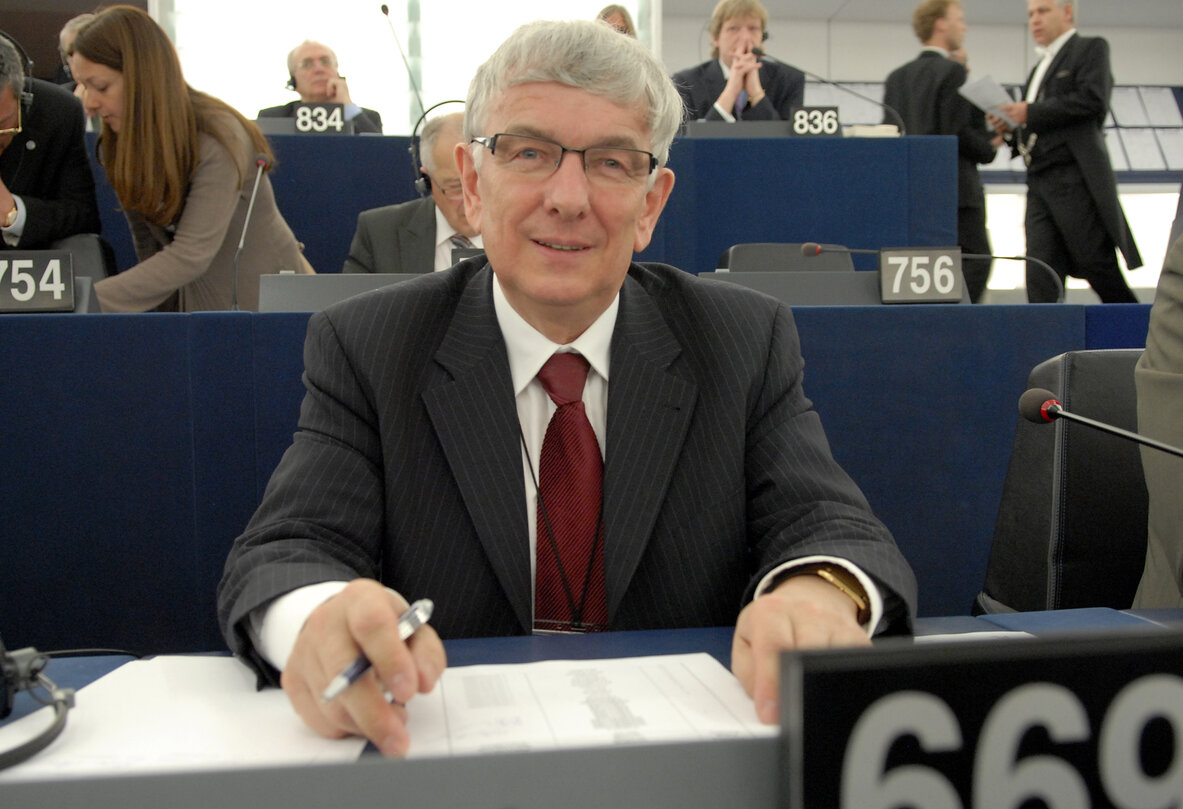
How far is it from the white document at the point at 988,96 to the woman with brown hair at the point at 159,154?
296 centimetres

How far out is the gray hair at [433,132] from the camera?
3102 mm

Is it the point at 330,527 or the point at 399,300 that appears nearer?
the point at 330,527

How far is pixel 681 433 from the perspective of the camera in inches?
42.6

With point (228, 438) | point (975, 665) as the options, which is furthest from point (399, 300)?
point (975, 665)

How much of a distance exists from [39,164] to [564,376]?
2.43m

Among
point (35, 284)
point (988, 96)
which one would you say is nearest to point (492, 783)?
point (35, 284)

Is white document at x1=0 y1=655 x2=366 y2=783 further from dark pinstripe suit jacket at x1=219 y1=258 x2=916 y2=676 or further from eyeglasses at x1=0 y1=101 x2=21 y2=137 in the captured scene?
eyeglasses at x1=0 y1=101 x2=21 y2=137

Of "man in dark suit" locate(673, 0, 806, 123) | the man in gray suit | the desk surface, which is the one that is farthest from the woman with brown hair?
"man in dark suit" locate(673, 0, 806, 123)

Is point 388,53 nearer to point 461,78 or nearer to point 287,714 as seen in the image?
point 461,78

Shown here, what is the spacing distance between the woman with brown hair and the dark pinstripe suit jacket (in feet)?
5.18

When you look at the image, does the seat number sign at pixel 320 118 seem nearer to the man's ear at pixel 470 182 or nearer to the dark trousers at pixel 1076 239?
the dark trousers at pixel 1076 239

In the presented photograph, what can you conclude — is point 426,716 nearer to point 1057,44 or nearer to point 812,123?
point 812,123

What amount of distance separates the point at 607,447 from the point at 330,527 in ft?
0.97

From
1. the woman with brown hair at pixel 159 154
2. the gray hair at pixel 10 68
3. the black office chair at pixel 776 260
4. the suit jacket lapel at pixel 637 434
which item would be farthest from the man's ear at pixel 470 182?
the gray hair at pixel 10 68
